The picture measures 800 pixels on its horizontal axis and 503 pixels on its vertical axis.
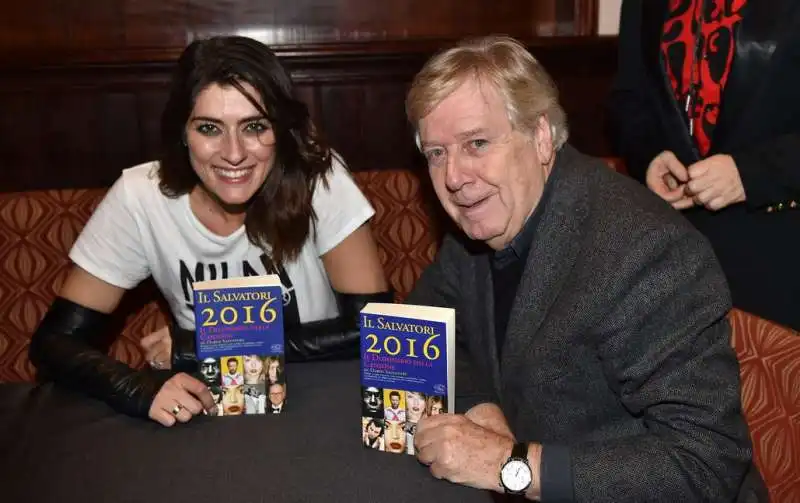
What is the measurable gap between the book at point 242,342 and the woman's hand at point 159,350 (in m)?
0.46

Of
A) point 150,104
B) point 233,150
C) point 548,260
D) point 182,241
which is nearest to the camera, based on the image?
point 548,260

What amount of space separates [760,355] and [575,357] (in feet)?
1.25

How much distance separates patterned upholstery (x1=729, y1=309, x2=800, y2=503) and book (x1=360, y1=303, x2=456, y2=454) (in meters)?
0.59

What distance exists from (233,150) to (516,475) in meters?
1.04

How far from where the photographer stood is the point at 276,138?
6.93ft

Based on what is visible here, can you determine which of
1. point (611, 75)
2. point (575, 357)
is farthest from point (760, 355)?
point (611, 75)

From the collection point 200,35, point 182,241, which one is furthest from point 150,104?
point 182,241

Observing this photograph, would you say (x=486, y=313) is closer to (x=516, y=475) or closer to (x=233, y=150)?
(x=516, y=475)

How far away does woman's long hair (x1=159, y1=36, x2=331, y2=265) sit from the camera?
6.72ft

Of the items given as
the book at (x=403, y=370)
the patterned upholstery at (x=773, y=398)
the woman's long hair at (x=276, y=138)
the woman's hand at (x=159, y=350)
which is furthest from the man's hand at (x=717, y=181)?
the woman's hand at (x=159, y=350)

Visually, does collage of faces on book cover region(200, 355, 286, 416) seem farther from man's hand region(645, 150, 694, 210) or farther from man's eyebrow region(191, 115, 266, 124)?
man's hand region(645, 150, 694, 210)

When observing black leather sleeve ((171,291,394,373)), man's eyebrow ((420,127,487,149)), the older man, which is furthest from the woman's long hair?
man's eyebrow ((420,127,487,149))

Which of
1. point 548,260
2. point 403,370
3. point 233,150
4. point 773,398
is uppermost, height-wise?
A: point 233,150

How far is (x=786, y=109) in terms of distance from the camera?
76.2 inches
